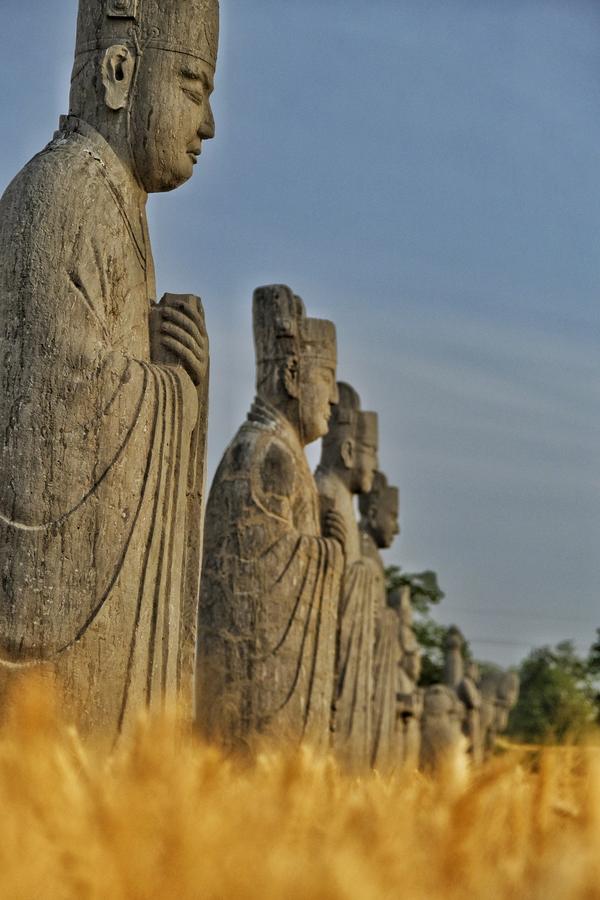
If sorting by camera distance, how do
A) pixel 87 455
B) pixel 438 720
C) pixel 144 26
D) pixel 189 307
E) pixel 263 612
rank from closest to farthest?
pixel 87 455, pixel 189 307, pixel 144 26, pixel 263 612, pixel 438 720

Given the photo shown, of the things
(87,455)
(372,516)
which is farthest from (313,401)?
(372,516)

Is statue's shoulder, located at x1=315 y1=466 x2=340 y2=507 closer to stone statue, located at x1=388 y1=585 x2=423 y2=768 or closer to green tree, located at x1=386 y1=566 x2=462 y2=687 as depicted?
stone statue, located at x1=388 y1=585 x2=423 y2=768

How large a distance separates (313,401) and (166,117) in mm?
4733

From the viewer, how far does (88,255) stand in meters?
5.45

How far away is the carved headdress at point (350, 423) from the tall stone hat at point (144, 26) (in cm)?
814

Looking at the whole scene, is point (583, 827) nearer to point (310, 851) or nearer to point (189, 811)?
point (310, 851)

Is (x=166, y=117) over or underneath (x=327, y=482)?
underneath

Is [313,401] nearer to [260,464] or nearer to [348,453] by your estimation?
[260,464]

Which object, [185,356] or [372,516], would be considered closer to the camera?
[185,356]

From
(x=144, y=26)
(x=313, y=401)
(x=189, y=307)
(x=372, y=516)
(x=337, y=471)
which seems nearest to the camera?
(x=189, y=307)

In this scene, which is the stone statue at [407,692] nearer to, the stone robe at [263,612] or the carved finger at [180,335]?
the stone robe at [263,612]

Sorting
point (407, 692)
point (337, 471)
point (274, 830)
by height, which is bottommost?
point (274, 830)

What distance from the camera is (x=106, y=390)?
5289 millimetres

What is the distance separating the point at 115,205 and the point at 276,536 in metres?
4.12
